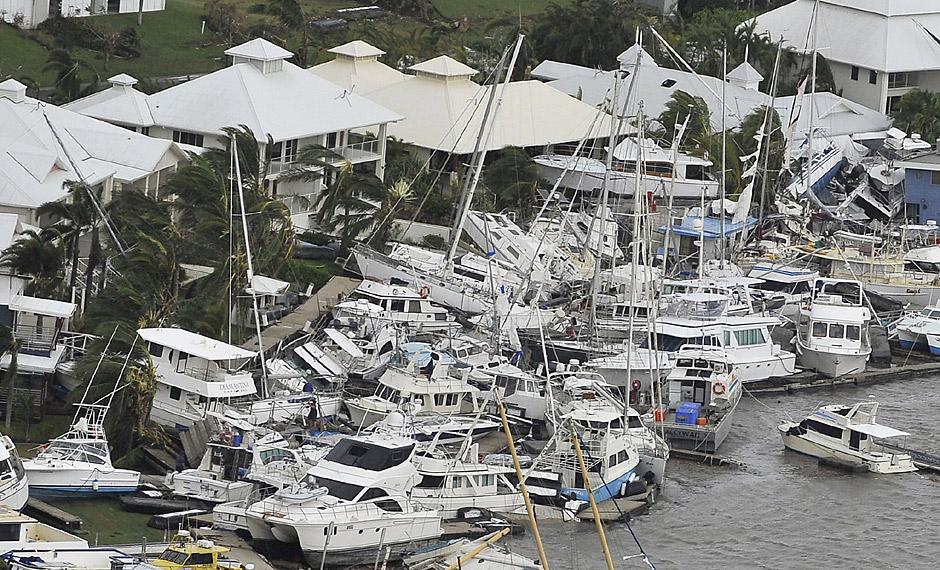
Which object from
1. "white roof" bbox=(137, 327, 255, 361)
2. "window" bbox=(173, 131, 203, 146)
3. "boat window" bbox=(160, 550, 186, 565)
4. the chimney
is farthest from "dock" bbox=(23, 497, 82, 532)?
"window" bbox=(173, 131, 203, 146)

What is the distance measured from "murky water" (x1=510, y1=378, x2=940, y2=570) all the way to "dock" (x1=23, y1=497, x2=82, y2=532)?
9.52m

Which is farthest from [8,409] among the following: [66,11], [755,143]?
[66,11]

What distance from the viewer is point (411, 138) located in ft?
288

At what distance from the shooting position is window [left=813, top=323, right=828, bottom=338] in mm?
71375

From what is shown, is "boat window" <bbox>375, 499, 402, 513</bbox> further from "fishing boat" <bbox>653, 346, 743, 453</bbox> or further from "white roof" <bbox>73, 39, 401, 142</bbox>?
"white roof" <bbox>73, 39, 401, 142</bbox>

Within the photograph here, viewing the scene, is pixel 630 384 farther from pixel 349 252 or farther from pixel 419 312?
pixel 349 252

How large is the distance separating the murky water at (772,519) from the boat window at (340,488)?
421 centimetres

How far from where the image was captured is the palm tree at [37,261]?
60656 mm

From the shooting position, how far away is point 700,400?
64.4 metres

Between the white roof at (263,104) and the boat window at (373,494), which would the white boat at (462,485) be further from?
the white roof at (263,104)

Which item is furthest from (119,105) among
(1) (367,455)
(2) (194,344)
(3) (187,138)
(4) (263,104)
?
(1) (367,455)

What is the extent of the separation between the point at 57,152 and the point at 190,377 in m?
16.6

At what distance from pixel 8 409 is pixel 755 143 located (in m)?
41.1

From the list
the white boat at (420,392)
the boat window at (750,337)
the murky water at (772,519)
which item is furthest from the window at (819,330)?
the white boat at (420,392)
